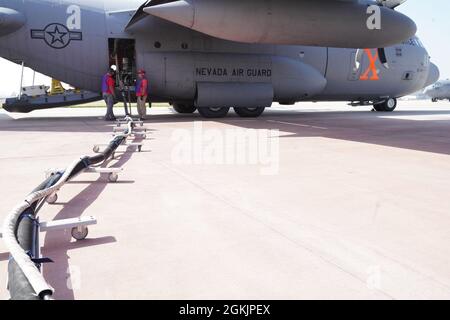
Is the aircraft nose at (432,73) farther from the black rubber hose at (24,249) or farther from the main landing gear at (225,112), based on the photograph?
the black rubber hose at (24,249)

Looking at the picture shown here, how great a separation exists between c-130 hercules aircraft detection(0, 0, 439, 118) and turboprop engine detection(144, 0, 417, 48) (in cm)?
2

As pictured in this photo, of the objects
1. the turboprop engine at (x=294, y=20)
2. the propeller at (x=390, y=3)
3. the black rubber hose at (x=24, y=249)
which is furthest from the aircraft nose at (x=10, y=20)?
the propeller at (x=390, y=3)

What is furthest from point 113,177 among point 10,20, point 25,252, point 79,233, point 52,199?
point 10,20

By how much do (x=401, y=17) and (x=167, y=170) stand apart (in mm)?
8112

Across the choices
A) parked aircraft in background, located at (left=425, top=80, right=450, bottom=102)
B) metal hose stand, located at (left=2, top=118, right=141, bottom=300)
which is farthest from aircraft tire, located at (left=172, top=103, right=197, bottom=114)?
parked aircraft in background, located at (left=425, top=80, right=450, bottom=102)

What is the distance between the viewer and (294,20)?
871cm

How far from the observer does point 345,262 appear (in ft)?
7.30

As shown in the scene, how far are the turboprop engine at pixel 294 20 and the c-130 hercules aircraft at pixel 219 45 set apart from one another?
22 mm

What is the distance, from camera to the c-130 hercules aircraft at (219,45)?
8625 millimetres

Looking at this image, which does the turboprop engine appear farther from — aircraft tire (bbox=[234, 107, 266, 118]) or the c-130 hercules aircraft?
aircraft tire (bbox=[234, 107, 266, 118])

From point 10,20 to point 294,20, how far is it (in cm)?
764

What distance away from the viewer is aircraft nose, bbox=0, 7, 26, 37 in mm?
10365

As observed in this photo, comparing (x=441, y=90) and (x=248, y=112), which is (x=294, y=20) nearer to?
(x=248, y=112)

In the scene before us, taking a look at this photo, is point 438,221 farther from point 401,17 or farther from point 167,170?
point 401,17
